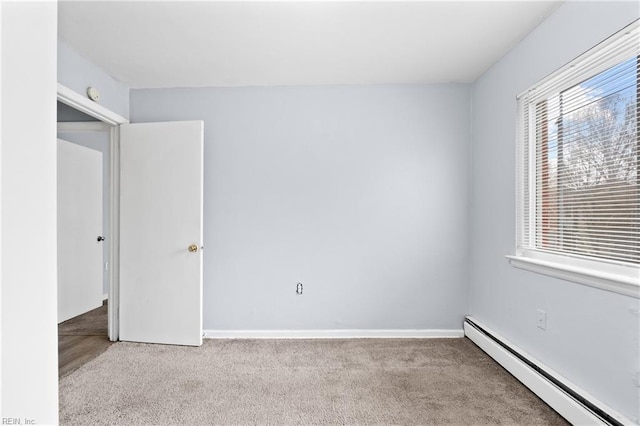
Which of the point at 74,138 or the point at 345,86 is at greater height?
the point at 345,86

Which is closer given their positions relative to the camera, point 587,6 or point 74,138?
point 587,6

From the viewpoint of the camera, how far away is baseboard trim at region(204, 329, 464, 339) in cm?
318

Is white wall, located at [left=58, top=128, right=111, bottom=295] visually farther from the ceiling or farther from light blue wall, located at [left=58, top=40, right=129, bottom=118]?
the ceiling

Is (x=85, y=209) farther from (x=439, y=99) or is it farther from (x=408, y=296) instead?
(x=439, y=99)

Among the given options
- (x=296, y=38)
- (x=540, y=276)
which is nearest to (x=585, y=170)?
(x=540, y=276)

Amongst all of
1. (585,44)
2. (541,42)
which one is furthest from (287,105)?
(585,44)

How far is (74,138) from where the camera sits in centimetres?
429

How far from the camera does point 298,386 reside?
2.28m

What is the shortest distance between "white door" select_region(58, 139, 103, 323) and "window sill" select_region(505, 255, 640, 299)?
455 centimetres

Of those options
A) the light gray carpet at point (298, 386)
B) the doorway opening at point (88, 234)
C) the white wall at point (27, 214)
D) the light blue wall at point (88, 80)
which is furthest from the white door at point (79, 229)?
the white wall at point (27, 214)

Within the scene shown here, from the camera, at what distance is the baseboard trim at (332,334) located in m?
3.18

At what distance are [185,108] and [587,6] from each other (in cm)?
314

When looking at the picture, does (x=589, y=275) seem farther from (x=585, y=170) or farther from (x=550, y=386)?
(x=550, y=386)

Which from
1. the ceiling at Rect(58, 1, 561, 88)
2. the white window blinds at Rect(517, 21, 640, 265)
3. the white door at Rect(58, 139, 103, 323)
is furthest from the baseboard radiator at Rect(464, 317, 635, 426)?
the white door at Rect(58, 139, 103, 323)
